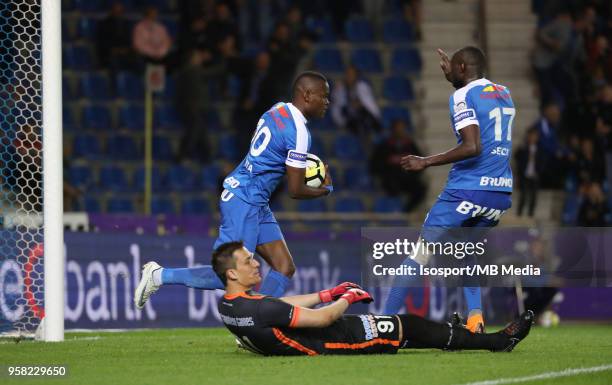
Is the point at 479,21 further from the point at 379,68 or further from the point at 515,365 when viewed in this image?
the point at 515,365

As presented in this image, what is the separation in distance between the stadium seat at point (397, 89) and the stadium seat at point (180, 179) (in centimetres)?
399

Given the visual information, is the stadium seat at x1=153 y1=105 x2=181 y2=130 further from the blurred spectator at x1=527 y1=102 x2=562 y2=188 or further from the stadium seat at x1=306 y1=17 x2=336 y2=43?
the blurred spectator at x1=527 y1=102 x2=562 y2=188

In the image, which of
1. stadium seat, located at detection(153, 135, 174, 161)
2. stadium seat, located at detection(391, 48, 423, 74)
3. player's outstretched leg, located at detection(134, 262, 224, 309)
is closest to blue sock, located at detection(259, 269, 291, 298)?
player's outstretched leg, located at detection(134, 262, 224, 309)

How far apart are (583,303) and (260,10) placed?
778 centimetres

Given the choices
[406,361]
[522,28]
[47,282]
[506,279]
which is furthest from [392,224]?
[406,361]

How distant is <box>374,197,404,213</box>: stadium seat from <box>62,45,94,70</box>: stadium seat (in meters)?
4.96

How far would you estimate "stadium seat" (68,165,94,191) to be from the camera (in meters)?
18.5

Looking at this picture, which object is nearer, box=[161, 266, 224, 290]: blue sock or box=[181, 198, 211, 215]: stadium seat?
box=[161, 266, 224, 290]: blue sock

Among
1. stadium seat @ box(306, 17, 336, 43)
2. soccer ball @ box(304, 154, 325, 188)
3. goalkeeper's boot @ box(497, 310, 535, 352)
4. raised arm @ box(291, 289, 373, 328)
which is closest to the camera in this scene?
raised arm @ box(291, 289, 373, 328)

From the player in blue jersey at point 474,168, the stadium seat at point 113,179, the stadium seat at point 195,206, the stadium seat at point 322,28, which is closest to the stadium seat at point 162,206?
the stadium seat at point 195,206

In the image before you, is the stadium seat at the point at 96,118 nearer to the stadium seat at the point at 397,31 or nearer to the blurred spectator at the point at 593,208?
the stadium seat at the point at 397,31

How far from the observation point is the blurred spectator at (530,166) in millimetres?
18938

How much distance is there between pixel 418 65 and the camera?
21.9 m
